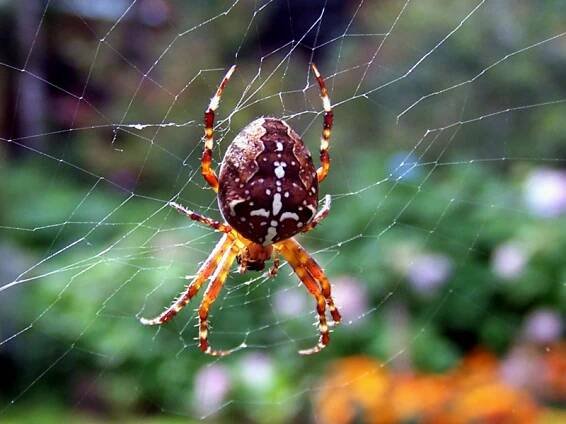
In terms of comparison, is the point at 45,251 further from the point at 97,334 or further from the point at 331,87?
the point at 331,87

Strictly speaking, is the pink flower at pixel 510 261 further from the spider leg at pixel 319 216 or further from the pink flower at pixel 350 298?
the spider leg at pixel 319 216

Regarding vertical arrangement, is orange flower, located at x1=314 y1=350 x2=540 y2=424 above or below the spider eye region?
below

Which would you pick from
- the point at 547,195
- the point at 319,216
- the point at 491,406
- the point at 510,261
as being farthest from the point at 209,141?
the point at 547,195

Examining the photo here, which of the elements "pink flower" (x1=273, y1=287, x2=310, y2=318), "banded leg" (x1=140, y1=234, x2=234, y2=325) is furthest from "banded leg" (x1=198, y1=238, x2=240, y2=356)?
"pink flower" (x1=273, y1=287, x2=310, y2=318)

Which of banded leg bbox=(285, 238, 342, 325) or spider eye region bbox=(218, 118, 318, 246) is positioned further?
banded leg bbox=(285, 238, 342, 325)

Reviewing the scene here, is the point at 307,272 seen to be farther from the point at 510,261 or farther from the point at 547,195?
the point at 547,195

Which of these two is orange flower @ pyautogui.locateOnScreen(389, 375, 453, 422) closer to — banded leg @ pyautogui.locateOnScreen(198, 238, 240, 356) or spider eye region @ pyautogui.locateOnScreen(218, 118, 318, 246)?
banded leg @ pyautogui.locateOnScreen(198, 238, 240, 356)

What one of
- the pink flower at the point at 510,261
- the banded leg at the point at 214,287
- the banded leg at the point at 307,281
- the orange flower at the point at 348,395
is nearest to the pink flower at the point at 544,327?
the pink flower at the point at 510,261

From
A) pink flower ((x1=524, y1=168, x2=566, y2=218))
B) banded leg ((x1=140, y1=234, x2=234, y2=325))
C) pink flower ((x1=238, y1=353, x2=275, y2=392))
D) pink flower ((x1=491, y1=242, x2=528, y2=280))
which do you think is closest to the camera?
banded leg ((x1=140, y1=234, x2=234, y2=325))
